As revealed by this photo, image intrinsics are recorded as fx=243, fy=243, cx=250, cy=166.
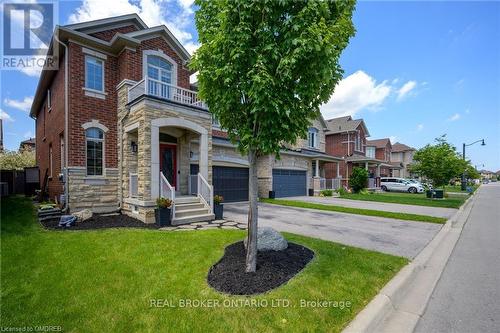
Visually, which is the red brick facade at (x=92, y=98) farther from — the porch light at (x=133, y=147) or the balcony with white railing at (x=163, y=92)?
the porch light at (x=133, y=147)

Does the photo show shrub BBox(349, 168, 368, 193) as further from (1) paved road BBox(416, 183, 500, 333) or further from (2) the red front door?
(2) the red front door

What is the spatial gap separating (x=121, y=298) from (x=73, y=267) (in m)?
1.80

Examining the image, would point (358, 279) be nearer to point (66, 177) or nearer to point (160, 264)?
point (160, 264)

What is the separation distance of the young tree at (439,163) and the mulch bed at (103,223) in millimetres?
20463

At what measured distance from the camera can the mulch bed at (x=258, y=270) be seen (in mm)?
3793

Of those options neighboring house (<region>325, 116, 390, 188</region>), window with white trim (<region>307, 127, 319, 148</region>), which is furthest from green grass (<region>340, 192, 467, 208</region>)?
neighboring house (<region>325, 116, 390, 188</region>)

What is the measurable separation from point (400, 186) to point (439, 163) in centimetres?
1234

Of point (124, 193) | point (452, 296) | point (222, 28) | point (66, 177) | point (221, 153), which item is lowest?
point (452, 296)

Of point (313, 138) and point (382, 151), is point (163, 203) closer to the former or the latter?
point (313, 138)

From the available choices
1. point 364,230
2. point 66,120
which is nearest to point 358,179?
point 364,230

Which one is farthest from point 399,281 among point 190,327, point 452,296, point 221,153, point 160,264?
point 221,153

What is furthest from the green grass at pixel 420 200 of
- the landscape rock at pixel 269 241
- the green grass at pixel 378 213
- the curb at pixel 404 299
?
the landscape rock at pixel 269 241

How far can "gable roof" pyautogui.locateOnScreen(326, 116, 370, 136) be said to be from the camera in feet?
99.7

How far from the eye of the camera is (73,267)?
453 centimetres
